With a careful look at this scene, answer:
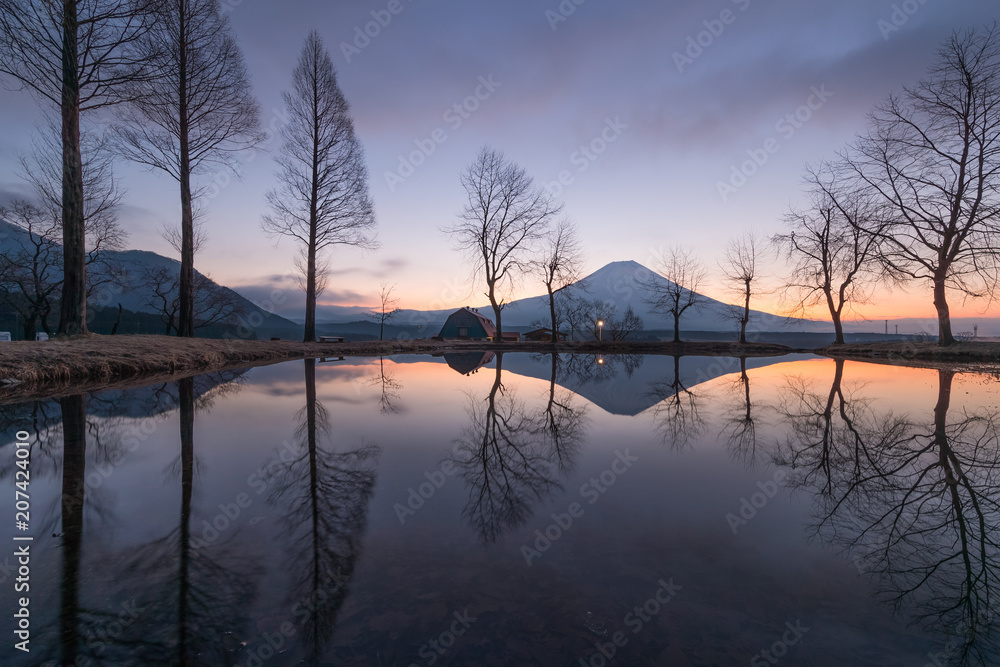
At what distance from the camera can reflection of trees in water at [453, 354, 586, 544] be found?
10.0 ft

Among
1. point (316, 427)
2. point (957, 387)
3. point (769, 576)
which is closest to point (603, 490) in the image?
point (769, 576)

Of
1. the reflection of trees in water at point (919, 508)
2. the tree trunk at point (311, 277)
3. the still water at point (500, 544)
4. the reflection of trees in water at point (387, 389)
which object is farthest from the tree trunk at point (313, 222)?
the reflection of trees in water at point (919, 508)

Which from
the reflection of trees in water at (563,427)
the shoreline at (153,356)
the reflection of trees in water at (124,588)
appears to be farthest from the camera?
the shoreline at (153,356)

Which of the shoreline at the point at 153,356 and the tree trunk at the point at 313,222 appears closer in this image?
the shoreline at the point at 153,356

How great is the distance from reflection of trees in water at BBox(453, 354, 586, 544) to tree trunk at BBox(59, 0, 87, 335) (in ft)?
36.8

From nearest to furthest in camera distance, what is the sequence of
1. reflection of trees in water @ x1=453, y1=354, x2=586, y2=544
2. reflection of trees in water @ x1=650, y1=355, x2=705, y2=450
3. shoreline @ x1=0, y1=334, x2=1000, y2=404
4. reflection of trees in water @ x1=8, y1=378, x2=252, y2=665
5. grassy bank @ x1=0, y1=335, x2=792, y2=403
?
reflection of trees in water @ x1=8, y1=378, x2=252, y2=665, reflection of trees in water @ x1=453, y1=354, x2=586, y2=544, reflection of trees in water @ x1=650, y1=355, x2=705, y2=450, grassy bank @ x1=0, y1=335, x2=792, y2=403, shoreline @ x1=0, y1=334, x2=1000, y2=404

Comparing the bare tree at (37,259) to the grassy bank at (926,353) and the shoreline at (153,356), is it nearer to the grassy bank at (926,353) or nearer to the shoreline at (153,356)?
the shoreline at (153,356)

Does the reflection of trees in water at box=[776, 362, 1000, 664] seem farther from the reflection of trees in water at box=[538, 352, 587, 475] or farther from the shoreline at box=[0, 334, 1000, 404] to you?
the shoreline at box=[0, 334, 1000, 404]

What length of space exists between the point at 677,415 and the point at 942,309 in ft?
65.5

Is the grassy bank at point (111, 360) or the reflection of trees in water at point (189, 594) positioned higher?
the grassy bank at point (111, 360)

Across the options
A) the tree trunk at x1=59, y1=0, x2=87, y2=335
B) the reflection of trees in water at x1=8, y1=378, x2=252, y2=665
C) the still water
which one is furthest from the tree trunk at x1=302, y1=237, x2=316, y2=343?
the reflection of trees in water at x1=8, y1=378, x2=252, y2=665

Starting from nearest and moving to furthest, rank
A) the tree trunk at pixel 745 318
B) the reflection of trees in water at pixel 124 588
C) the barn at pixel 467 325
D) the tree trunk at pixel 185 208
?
the reflection of trees in water at pixel 124 588 → the tree trunk at pixel 185 208 → the tree trunk at pixel 745 318 → the barn at pixel 467 325

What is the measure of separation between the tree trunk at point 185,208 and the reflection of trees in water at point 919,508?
18802 millimetres

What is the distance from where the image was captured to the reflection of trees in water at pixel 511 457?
3059mm
